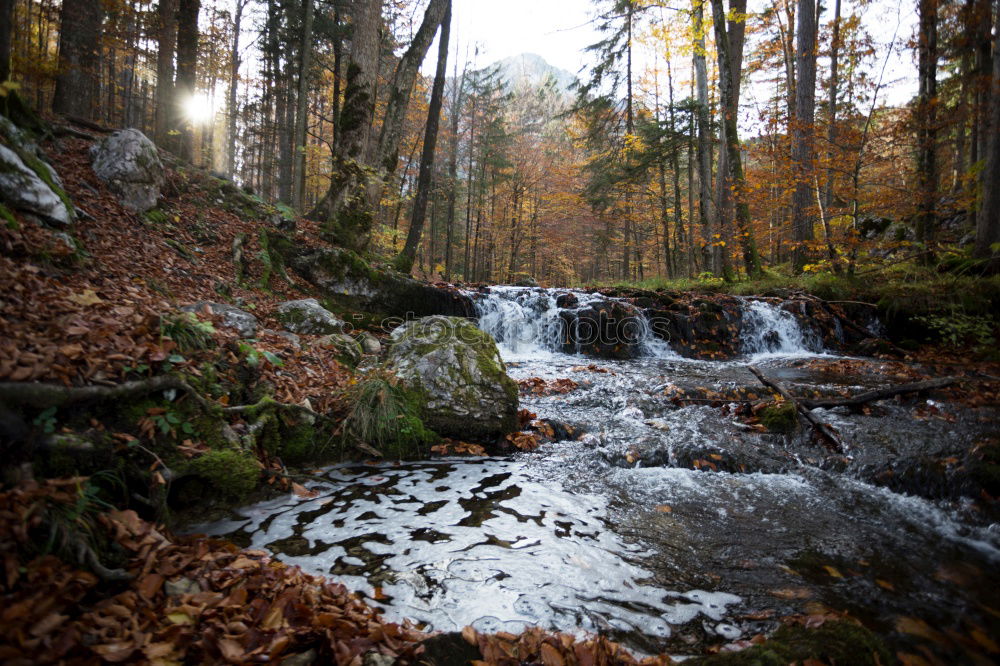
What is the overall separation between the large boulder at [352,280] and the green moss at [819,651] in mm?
8050

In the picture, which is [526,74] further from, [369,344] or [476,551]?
[476,551]

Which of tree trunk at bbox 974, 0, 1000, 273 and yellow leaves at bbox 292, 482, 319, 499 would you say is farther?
tree trunk at bbox 974, 0, 1000, 273

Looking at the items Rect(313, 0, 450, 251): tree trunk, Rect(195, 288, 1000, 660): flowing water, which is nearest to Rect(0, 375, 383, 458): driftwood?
Rect(195, 288, 1000, 660): flowing water

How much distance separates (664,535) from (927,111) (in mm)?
12141

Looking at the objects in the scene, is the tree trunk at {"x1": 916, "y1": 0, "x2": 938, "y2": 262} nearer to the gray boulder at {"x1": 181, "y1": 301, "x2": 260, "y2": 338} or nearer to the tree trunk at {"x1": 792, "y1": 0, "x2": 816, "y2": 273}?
the tree trunk at {"x1": 792, "y1": 0, "x2": 816, "y2": 273}

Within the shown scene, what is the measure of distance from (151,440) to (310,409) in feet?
4.93

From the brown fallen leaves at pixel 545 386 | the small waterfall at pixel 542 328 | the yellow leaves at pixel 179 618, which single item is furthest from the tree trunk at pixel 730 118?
the yellow leaves at pixel 179 618

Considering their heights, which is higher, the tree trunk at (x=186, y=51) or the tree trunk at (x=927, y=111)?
the tree trunk at (x=186, y=51)

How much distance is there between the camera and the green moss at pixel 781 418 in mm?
5195

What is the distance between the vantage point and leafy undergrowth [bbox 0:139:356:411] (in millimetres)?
2660

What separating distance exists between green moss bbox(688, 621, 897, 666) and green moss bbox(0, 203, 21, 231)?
586 centimetres

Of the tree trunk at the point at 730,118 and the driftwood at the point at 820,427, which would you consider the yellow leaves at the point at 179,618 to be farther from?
the tree trunk at the point at 730,118

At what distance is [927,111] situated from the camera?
950 cm

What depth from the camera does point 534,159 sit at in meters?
28.0
